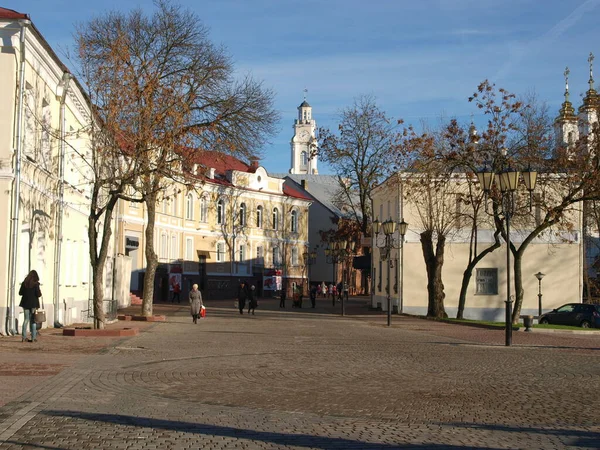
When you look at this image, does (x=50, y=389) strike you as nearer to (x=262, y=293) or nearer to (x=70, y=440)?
(x=70, y=440)

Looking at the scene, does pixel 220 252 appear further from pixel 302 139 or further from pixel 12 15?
pixel 302 139

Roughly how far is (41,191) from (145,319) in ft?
30.2

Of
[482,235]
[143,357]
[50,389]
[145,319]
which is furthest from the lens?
[482,235]

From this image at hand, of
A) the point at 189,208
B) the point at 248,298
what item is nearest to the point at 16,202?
the point at 248,298

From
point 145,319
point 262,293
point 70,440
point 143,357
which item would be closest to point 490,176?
point 143,357

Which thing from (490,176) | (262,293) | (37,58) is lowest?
(262,293)

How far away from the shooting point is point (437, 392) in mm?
12648

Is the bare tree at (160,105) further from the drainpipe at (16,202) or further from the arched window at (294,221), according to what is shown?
the arched window at (294,221)

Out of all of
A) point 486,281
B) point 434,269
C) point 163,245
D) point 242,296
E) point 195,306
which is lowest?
point 195,306

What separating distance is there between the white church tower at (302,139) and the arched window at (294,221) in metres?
58.9

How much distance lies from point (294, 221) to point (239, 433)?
7290 cm

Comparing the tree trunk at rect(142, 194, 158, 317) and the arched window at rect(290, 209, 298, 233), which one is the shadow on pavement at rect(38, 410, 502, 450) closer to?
the tree trunk at rect(142, 194, 158, 317)

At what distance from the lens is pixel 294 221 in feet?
268

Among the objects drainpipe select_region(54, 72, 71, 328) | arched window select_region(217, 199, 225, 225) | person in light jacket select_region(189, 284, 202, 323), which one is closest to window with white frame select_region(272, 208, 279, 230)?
arched window select_region(217, 199, 225, 225)
